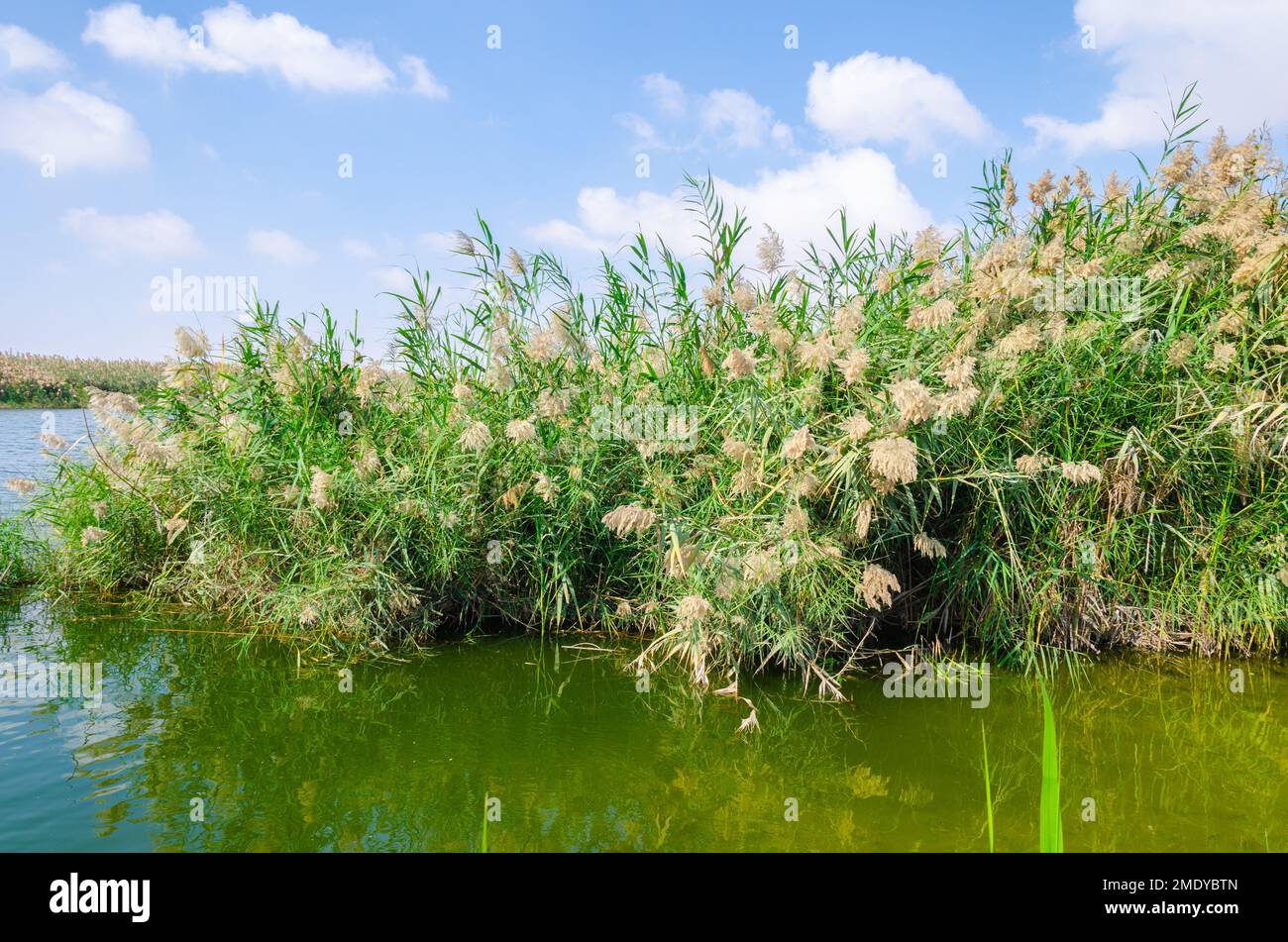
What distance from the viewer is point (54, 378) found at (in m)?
27.7

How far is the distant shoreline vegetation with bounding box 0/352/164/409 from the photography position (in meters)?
25.7

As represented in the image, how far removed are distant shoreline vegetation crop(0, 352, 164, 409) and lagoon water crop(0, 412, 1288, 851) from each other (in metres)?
22.2

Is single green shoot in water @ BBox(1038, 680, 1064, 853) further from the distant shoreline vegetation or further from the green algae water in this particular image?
the distant shoreline vegetation

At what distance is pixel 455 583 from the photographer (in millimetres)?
5617

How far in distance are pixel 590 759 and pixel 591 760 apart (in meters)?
0.01

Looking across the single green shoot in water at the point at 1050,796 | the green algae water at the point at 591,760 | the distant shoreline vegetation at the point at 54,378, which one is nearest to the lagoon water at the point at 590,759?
the green algae water at the point at 591,760

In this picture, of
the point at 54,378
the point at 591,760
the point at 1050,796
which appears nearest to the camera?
the point at 1050,796

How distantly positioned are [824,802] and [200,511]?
16.0 feet

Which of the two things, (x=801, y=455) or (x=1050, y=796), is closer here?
(x=1050, y=796)

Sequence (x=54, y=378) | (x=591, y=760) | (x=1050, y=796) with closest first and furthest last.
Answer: (x=1050, y=796), (x=591, y=760), (x=54, y=378)

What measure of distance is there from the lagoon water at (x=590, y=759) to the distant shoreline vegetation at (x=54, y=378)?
22.2 m

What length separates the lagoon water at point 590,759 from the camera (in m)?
3.25

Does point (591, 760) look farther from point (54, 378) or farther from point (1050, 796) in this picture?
point (54, 378)

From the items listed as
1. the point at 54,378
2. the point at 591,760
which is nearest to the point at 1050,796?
the point at 591,760
